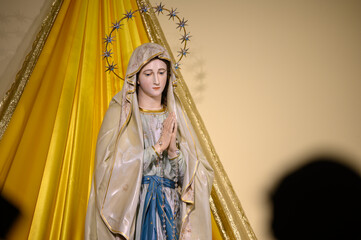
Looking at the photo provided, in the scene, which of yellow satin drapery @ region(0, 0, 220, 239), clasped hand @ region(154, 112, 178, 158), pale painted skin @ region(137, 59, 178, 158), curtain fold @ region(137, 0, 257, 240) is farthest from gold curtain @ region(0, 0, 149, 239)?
clasped hand @ region(154, 112, 178, 158)

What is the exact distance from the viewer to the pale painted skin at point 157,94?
168 cm

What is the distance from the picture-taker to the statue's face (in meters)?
1.82

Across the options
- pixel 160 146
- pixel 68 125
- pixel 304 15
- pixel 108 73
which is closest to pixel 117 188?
pixel 160 146

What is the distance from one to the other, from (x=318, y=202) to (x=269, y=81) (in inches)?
35.6

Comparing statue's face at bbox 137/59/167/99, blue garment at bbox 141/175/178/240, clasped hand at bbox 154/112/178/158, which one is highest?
statue's face at bbox 137/59/167/99

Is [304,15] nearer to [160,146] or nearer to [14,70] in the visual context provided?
[160,146]

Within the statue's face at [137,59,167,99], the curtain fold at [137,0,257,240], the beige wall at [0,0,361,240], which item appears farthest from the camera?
the beige wall at [0,0,361,240]

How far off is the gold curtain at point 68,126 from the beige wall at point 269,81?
0.67 ft

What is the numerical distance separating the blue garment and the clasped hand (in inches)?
5.6

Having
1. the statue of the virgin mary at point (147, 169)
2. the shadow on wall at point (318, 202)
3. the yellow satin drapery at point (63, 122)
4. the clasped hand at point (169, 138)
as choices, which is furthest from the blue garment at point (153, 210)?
the shadow on wall at point (318, 202)

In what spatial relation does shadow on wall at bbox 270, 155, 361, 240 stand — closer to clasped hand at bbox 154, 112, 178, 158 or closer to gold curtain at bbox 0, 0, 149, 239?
clasped hand at bbox 154, 112, 178, 158

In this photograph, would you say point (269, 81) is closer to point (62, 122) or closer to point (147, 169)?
point (147, 169)

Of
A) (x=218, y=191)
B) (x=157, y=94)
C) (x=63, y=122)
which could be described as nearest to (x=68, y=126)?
(x=63, y=122)

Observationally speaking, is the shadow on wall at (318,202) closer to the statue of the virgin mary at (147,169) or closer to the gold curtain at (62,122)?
the statue of the virgin mary at (147,169)
